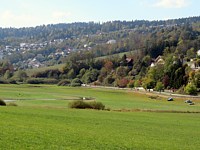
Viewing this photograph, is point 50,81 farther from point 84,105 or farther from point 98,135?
point 98,135

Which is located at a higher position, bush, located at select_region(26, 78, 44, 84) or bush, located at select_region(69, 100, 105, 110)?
bush, located at select_region(69, 100, 105, 110)

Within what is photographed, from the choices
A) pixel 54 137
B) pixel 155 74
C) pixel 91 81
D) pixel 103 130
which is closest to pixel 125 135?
pixel 103 130

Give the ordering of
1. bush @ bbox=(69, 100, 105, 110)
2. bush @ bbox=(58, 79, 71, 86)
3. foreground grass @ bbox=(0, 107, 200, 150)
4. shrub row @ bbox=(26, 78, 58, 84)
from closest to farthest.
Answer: foreground grass @ bbox=(0, 107, 200, 150), bush @ bbox=(69, 100, 105, 110), bush @ bbox=(58, 79, 71, 86), shrub row @ bbox=(26, 78, 58, 84)

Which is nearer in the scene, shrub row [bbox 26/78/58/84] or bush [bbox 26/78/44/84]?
bush [bbox 26/78/44/84]

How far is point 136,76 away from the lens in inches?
5674

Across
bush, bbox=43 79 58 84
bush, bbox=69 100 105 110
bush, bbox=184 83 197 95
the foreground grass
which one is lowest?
bush, bbox=43 79 58 84

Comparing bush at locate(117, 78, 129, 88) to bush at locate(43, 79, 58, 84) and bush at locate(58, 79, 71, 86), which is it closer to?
bush at locate(58, 79, 71, 86)

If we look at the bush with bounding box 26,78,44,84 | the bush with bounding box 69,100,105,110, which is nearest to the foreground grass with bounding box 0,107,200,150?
the bush with bounding box 69,100,105,110

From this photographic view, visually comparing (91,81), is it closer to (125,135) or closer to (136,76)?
(136,76)

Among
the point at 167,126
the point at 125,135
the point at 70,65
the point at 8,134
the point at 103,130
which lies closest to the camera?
the point at 8,134

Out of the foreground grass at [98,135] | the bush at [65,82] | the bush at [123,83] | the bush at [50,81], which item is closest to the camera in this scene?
the foreground grass at [98,135]

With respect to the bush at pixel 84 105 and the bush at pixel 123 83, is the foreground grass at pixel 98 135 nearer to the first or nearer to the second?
the bush at pixel 84 105

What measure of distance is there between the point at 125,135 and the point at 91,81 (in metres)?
129

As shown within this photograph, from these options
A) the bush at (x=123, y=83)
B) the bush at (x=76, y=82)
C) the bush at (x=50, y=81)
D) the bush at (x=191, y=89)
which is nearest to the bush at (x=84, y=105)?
the bush at (x=191, y=89)
